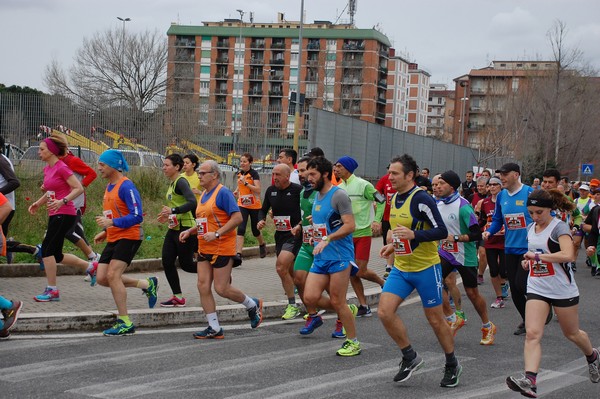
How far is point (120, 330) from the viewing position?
8773 mm

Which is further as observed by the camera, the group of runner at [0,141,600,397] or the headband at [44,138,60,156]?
the headband at [44,138,60,156]

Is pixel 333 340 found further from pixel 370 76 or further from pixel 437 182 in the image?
pixel 370 76

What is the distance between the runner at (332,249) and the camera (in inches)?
322

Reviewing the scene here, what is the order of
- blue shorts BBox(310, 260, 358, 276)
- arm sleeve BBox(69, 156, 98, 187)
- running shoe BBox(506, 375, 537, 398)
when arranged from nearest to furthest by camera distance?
running shoe BBox(506, 375, 537, 398) → blue shorts BBox(310, 260, 358, 276) → arm sleeve BBox(69, 156, 98, 187)

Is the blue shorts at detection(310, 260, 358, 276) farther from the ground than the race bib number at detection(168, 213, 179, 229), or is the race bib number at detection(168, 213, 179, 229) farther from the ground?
the race bib number at detection(168, 213, 179, 229)

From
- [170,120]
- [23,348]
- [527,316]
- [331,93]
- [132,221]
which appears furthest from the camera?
[331,93]

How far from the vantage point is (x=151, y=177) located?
20.5 meters

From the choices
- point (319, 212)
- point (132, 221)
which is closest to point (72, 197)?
point (132, 221)

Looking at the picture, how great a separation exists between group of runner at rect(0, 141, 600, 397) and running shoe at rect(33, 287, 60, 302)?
41 mm

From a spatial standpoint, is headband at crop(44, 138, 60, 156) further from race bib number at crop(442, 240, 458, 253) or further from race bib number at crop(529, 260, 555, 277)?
race bib number at crop(529, 260, 555, 277)

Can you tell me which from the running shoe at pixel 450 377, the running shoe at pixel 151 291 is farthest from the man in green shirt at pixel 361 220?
the running shoe at pixel 450 377

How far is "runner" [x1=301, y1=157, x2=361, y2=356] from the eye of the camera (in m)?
8.19

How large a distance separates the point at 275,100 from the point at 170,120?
9082cm

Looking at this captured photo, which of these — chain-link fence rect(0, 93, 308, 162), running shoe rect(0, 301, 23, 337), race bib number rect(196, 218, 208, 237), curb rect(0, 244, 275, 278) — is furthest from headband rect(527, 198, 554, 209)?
chain-link fence rect(0, 93, 308, 162)
